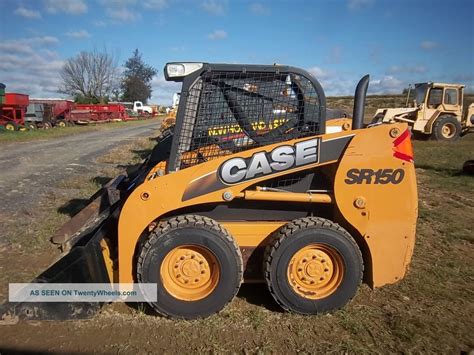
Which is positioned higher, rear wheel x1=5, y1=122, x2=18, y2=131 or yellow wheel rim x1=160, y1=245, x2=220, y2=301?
rear wheel x1=5, y1=122, x2=18, y2=131

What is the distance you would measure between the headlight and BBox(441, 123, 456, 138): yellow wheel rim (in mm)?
17601

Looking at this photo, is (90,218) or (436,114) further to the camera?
(436,114)

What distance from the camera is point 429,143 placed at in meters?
17.7

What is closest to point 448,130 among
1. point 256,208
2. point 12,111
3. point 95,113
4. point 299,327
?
point 256,208

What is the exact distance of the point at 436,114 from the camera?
1839cm

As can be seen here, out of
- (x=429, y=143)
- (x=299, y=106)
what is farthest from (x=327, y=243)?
(x=429, y=143)

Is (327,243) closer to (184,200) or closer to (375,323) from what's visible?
(375,323)

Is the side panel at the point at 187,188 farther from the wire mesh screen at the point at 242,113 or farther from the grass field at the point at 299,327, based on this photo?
the grass field at the point at 299,327

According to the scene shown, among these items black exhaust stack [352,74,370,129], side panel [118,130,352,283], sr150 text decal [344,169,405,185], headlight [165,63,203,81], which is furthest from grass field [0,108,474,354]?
headlight [165,63,203,81]

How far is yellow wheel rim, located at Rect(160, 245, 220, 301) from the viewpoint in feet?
11.3

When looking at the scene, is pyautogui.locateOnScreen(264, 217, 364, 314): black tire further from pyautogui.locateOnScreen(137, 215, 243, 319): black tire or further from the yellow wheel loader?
the yellow wheel loader

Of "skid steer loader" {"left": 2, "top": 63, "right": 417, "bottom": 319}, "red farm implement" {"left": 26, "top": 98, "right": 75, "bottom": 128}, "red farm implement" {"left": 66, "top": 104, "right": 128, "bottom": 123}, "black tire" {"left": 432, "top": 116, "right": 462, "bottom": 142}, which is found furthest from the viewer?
"red farm implement" {"left": 66, "top": 104, "right": 128, "bottom": 123}

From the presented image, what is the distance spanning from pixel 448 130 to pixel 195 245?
18.3 metres

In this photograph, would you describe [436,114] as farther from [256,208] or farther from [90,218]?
[90,218]
